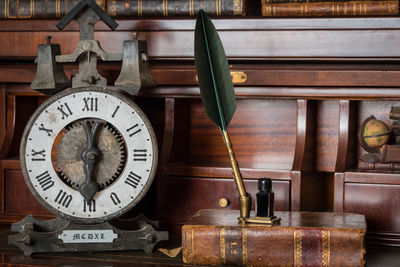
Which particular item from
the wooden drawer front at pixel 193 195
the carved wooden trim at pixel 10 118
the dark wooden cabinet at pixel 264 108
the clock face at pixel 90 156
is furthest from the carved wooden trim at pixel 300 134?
the carved wooden trim at pixel 10 118

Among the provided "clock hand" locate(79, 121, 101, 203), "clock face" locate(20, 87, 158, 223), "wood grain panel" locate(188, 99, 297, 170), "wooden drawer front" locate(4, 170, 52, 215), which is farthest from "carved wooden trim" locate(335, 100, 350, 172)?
"wooden drawer front" locate(4, 170, 52, 215)

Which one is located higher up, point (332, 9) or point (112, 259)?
point (332, 9)

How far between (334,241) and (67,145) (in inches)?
33.0

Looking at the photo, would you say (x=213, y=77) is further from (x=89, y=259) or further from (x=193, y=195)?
(x=89, y=259)

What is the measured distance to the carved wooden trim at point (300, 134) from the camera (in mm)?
2025

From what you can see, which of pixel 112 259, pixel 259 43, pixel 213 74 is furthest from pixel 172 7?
pixel 112 259

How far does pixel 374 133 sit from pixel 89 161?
89 centimetres

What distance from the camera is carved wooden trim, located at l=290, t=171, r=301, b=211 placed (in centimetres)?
201

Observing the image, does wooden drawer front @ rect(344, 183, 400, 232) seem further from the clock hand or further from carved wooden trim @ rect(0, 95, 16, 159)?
carved wooden trim @ rect(0, 95, 16, 159)

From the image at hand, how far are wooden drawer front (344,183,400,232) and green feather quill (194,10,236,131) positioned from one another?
0.48 metres

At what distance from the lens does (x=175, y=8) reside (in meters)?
2.14

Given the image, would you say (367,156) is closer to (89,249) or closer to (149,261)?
(149,261)

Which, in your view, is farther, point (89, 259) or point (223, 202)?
point (223, 202)

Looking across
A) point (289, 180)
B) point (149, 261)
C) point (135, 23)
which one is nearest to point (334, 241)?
point (289, 180)
